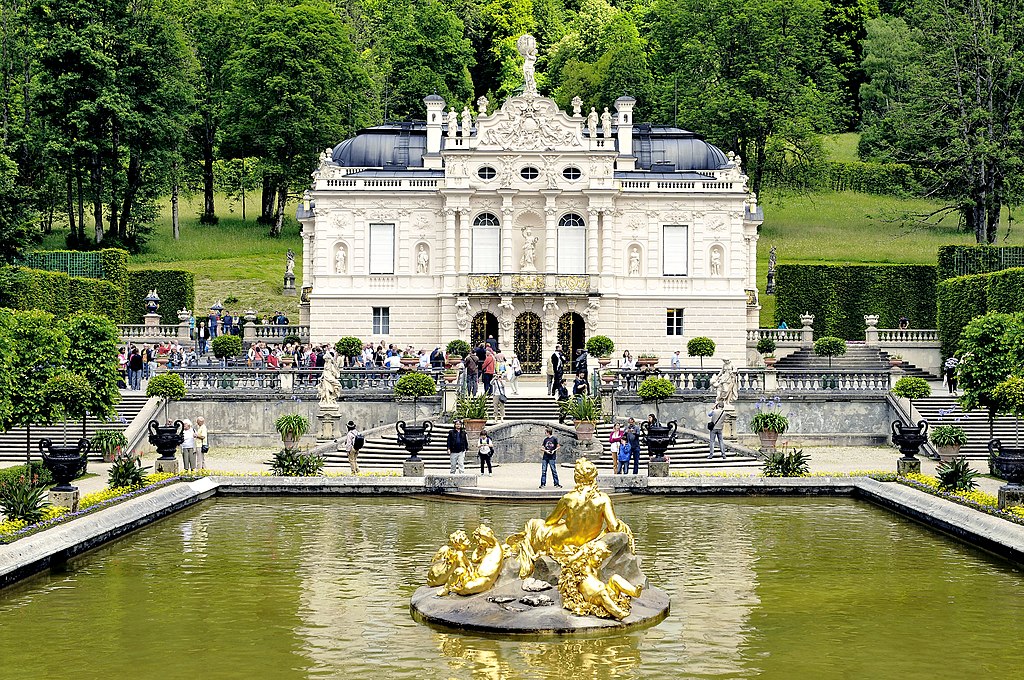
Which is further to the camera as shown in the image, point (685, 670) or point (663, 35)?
point (663, 35)

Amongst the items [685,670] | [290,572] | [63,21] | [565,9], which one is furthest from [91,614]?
[565,9]

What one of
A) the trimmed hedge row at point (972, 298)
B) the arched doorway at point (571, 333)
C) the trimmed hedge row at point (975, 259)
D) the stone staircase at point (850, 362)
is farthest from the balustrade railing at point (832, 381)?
the trimmed hedge row at point (975, 259)

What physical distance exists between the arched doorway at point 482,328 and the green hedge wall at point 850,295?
553 inches

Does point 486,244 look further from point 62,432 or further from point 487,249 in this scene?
point 62,432

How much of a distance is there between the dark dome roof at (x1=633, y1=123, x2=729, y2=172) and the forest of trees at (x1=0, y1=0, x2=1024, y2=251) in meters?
11.3

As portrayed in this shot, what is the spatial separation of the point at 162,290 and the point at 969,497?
42566mm

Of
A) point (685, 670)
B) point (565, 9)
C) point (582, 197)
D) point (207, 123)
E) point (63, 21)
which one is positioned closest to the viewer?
point (685, 670)

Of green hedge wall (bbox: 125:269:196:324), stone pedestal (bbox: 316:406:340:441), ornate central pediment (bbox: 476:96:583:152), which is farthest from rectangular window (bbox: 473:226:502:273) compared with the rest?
green hedge wall (bbox: 125:269:196:324)

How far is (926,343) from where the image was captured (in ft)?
181

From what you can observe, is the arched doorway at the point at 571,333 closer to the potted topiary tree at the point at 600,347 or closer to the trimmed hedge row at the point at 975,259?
the potted topiary tree at the point at 600,347

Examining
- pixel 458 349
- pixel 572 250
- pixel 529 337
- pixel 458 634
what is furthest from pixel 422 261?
pixel 458 634

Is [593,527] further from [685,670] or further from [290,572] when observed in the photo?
[290,572]

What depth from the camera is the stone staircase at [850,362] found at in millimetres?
50781

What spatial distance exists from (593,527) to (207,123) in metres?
66.6
